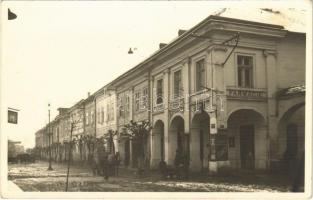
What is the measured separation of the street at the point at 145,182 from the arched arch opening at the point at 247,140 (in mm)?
269

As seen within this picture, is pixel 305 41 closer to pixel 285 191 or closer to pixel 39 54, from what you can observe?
pixel 285 191

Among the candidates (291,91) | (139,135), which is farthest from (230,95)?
(139,135)

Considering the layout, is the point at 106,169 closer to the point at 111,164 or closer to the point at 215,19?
the point at 111,164

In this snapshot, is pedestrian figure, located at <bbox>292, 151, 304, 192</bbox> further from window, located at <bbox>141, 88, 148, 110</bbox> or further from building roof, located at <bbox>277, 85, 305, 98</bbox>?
window, located at <bbox>141, 88, 148, 110</bbox>

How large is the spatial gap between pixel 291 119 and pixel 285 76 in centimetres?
70

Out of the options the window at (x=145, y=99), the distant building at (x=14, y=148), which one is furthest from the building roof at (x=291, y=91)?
the distant building at (x=14, y=148)

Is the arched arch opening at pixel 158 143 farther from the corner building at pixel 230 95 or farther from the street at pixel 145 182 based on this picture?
the street at pixel 145 182

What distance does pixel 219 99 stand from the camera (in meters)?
8.92

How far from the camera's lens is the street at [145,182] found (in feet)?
26.5

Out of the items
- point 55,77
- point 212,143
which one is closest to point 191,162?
point 212,143

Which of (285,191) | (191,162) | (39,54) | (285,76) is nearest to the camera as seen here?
(285,191)

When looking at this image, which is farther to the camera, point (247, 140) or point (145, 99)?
point (145, 99)

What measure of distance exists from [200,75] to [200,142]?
1134 mm

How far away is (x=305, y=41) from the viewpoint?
7.89m
